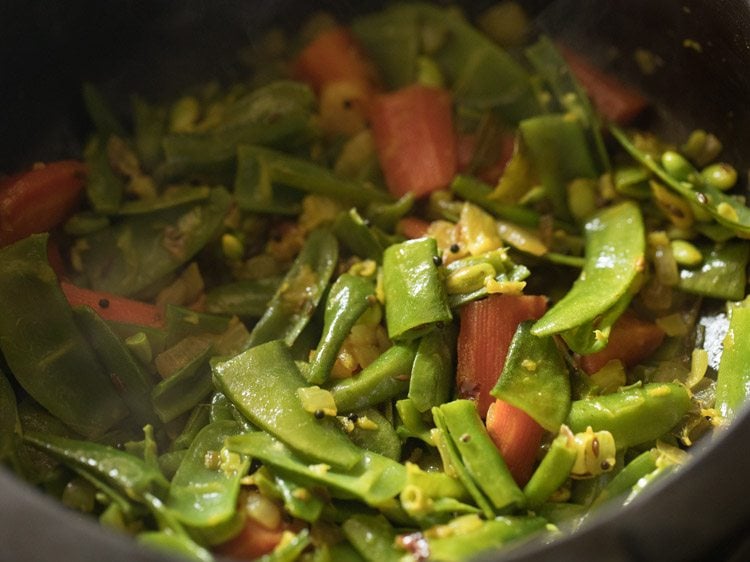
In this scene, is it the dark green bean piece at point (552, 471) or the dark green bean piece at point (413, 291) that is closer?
the dark green bean piece at point (552, 471)

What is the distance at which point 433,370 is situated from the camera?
291cm

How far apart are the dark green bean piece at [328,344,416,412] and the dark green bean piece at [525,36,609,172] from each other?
49.8 inches

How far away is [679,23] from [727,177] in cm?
61

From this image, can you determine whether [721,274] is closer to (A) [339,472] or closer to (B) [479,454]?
(B) [479,454]

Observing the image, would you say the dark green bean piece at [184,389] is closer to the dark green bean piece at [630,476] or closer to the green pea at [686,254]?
the dark green bean piece at [630,476]

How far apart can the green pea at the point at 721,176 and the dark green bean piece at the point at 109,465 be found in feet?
7.27

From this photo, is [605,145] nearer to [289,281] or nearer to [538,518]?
[289,281]

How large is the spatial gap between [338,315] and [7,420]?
109cm

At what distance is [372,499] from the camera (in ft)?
8.36

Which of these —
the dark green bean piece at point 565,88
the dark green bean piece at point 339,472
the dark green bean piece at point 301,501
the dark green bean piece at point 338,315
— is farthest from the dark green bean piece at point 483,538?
the dark green bean piece at point 565,88

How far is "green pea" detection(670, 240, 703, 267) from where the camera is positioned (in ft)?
10.8

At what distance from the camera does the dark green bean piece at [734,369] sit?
280 centimetres

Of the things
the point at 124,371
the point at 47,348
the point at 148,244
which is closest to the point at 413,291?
the point at 124,371

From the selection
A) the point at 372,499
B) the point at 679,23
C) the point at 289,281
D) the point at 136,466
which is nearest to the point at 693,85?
the point at 679,23
